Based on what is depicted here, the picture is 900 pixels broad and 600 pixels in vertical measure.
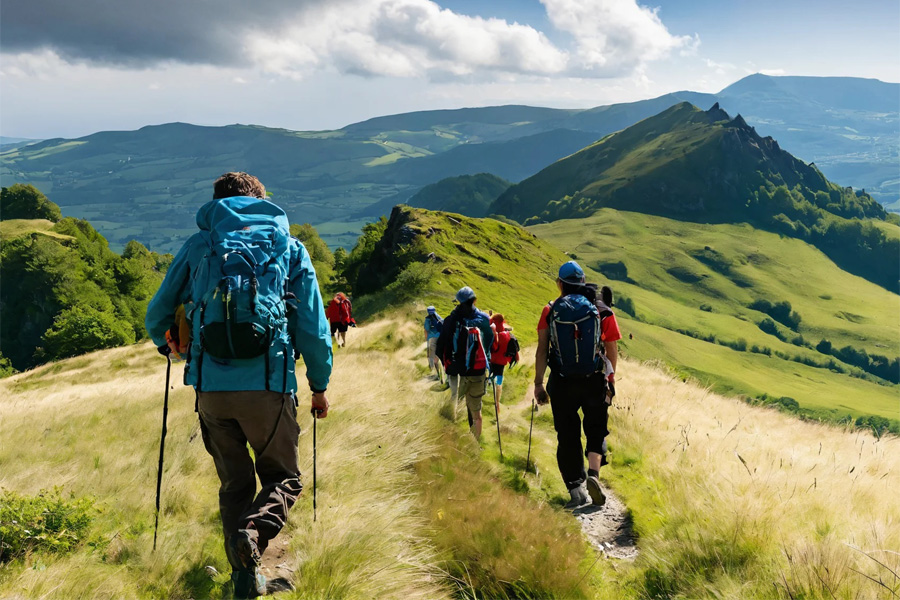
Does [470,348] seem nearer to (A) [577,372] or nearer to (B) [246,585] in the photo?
(A) [577,372]

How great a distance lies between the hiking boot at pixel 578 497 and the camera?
6566mm

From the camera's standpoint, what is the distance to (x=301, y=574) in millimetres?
3865

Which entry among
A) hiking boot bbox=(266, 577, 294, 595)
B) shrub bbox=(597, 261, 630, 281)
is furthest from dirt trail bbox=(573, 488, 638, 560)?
shrub bbox=(597, 261, 630, 281)

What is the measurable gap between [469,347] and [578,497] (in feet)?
10.2

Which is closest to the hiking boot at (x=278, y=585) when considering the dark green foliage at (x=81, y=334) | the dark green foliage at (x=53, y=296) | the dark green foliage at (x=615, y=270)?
the dark green foliage at (x=81, y=334)

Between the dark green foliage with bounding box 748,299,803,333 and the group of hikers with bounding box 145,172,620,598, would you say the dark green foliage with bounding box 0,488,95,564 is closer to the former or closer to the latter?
the group of hikers with bounding box 145,172,620,598

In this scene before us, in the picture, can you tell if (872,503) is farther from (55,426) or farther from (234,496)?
(55,426)

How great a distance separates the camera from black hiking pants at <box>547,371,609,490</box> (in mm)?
6422

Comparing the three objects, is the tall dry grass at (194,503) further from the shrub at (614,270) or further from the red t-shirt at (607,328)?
the shrub at (614,270)

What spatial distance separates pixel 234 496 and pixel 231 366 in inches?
41.1

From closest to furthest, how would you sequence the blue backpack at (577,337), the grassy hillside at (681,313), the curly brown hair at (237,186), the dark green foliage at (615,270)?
the curly brown hair at (237,186), the blue backpack at (577,337), the grassy hillside at (681,313), the dark green foliage at (615,270)

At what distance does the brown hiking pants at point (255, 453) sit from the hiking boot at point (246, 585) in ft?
0.29

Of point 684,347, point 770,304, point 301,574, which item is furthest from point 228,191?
point 770,304

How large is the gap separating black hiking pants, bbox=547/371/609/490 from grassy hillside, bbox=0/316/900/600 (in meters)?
0.59
